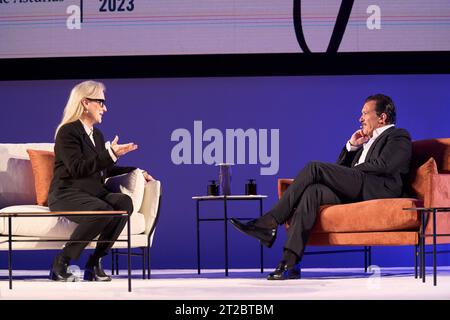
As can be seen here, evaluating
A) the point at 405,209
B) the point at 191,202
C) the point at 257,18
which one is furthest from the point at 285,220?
the point at 257,18

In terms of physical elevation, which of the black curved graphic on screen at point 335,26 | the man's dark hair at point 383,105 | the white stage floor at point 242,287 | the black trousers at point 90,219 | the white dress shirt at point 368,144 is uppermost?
the black curved graphic on screen at point 335,26

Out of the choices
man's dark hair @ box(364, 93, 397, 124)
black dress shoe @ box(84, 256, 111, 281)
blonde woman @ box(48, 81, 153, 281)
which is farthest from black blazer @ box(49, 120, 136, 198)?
man's dark hair @ box(364, 93, 397, 124)

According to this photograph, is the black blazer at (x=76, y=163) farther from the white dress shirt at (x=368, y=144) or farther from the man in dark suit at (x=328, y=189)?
the white dress shirt at (x=368, y=144)

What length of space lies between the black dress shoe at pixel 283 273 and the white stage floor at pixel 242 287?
0.24 feet

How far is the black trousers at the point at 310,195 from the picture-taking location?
5.32 metres

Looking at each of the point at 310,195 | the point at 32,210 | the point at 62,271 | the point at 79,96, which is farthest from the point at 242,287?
the point at 79,96

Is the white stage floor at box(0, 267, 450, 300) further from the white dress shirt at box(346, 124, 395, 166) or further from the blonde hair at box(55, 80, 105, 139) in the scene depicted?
the blonde hair at box(55, 80, 105, 139)

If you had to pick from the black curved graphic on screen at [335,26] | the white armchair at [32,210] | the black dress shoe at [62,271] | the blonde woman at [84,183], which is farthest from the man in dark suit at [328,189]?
the black curved graphic on screen at [335,26]

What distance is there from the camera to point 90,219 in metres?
5.29

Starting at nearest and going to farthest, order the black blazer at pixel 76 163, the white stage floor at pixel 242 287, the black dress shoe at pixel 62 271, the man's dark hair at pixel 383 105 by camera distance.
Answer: the white stage floor at pixel 242 287 < the black dress shoe at pixel 62 271 < the black blazer at pixel 76 163 < the man's dark hair at pixel 383 105

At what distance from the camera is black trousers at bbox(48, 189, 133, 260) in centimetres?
528

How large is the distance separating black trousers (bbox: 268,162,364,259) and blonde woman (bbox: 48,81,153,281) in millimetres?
1013

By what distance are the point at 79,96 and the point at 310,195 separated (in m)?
1.63

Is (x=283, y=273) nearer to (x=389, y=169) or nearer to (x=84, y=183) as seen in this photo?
(x=389, y=169)
